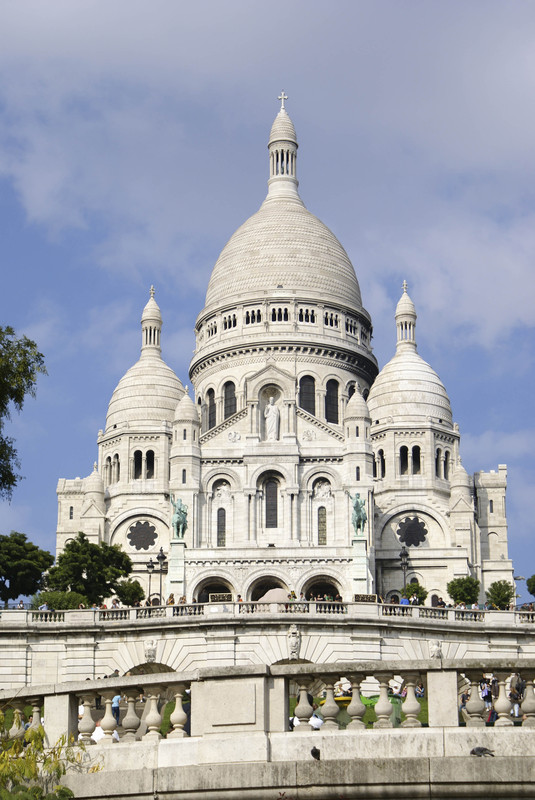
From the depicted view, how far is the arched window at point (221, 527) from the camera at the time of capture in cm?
8469

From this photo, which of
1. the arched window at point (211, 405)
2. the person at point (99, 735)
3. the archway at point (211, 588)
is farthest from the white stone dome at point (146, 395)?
→ the person at point (99, 735)

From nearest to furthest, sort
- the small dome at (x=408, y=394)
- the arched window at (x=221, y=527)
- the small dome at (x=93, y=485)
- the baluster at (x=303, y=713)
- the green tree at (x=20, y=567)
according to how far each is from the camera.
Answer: the baluster at (x=303, y=713), the green tree at (x=20, y=567), the arched window at (x=221, y=527), the small dome at (x=93, y=485), the small dome at (x=408, y=394)

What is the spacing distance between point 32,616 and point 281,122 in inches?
3168

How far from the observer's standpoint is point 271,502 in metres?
85.5

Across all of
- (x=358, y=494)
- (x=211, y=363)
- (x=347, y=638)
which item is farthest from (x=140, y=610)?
(x=211, y=363)

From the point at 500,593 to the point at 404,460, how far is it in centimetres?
1615

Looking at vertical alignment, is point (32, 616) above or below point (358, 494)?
below

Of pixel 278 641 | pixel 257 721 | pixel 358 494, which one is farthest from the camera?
pixel 358 494

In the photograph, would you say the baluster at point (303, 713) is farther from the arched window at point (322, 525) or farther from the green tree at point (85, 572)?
the arched window at point (322, 525)

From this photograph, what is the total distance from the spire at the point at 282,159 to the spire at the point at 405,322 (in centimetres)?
1451

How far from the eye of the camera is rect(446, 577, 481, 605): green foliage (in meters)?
77.1

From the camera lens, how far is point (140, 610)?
4075 cm

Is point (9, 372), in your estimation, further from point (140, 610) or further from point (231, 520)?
point (231, 520)

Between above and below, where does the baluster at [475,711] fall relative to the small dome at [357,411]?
below
